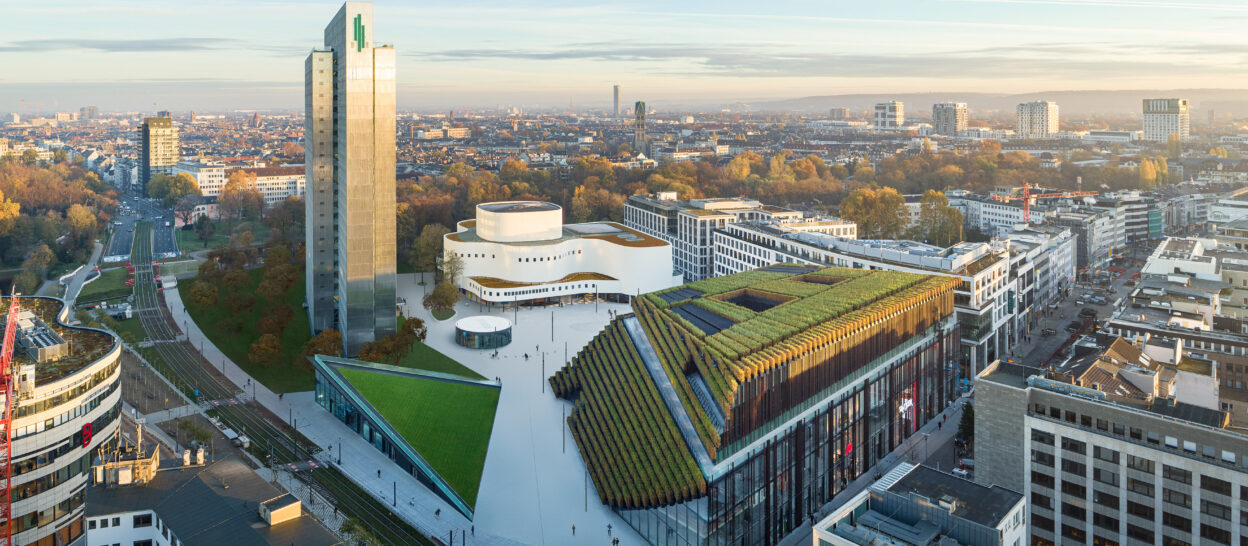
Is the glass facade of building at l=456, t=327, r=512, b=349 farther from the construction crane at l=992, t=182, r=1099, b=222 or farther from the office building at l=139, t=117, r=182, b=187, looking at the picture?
the office building at l=139, t=117, r=182, b=187

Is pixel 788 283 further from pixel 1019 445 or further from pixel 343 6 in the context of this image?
pixel 343 6

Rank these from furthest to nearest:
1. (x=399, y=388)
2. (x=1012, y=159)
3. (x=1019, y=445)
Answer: (x=1012, y=159) < (x=399, y=388) < (x=1019, y=445)

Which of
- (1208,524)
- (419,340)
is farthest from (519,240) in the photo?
(1208,524)

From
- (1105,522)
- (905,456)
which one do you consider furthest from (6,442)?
(1105,522)

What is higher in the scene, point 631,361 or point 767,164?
point 767,164

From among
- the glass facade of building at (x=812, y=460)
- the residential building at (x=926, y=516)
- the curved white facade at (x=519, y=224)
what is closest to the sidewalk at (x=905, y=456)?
the glass facade of building at (x=812, y=460)
